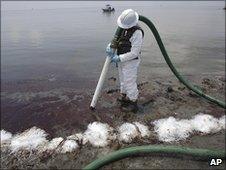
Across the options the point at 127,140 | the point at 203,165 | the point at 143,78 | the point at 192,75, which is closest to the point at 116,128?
the point at 127,140

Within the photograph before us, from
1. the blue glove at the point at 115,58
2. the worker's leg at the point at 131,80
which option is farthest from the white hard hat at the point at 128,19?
the worker's leg at the point at 131,80

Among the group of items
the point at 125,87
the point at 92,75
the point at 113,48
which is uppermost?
the point at 113,48

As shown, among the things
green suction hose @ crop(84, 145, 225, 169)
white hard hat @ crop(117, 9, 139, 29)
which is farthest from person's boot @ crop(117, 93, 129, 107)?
green suction hose @ crop(84, 145, 225, 169)

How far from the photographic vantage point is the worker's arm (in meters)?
6.14

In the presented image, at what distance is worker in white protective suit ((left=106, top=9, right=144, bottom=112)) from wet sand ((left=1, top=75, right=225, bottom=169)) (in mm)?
604

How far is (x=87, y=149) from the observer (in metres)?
5.40

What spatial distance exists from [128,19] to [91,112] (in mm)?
2260

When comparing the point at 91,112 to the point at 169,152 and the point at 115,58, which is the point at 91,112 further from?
the point at 169,152

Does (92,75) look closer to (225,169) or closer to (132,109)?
(132,109)

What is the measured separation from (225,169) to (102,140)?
2.13m

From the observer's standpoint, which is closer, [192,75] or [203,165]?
[203,165]

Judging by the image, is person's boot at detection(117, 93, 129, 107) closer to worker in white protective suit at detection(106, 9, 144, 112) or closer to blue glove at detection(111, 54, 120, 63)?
worker in white protective suit at detection(106, 9, 144, 112)

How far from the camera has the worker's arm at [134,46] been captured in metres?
6.14

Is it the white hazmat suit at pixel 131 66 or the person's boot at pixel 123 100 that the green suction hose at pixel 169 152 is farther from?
the person's boot at pixel 123 100
